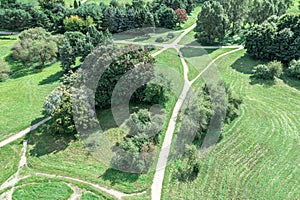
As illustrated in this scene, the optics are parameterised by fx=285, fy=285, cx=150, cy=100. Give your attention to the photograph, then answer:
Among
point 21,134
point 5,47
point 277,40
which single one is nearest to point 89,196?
point 21,134

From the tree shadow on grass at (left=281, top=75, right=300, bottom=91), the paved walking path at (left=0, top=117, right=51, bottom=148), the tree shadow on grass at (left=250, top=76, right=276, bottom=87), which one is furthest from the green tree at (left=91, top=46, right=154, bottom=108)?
the tree shadow on grass at (left=281, top=75, right=300, bottom=91)

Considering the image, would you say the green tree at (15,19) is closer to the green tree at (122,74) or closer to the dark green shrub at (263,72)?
the green tree at (122,74)

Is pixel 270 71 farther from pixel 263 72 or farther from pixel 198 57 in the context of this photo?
pixel 198 57

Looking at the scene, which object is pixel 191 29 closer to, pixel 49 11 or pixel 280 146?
pixel 49 11

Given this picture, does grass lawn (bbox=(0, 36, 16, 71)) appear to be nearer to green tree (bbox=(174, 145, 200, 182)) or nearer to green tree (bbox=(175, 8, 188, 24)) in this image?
green tree (bbox=(175, 8, 188, 24))

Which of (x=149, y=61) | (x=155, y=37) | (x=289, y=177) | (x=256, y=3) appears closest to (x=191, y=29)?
(x=155, y=37)
